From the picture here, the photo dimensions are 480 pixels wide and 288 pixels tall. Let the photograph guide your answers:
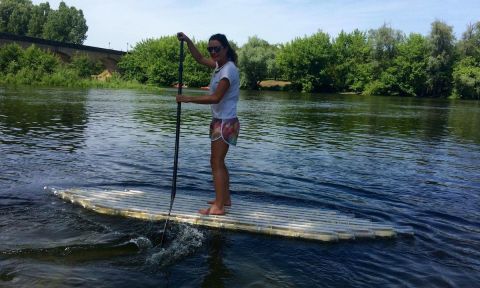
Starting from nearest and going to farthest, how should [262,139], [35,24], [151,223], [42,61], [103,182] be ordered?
[151,223]
[103,182]
[262,139]
[42,61]
[35,24]

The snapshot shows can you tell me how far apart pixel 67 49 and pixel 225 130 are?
305 feet

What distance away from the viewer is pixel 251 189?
9.95 meters

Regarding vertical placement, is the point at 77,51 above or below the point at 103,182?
above

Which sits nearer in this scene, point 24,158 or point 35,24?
point 24,158

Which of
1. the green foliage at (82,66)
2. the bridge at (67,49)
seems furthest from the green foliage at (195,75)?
the green foliage at (82,66)

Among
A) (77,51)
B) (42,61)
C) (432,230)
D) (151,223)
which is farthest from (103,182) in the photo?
(77,51)

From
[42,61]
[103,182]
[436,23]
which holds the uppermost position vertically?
[436,23]

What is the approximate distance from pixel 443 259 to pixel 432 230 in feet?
4.34

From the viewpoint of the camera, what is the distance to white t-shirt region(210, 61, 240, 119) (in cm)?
658

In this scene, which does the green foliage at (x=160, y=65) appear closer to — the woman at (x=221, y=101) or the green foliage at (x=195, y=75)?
the green foliage at (x=195, y=75)

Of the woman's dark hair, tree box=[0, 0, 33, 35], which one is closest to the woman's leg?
the woman's dark hair

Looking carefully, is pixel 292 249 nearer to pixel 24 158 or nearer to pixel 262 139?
pixel 24 158

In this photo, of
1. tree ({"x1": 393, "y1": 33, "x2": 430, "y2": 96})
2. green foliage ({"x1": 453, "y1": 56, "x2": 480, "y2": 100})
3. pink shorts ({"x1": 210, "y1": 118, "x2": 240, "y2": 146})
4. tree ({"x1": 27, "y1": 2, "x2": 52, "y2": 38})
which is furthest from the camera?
tree ({"x1": 27, "y1": 2, "x2": 52, "y2": 38})

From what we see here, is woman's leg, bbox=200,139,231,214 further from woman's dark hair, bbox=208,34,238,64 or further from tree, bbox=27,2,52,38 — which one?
tree, bbox=27,2,52,38
